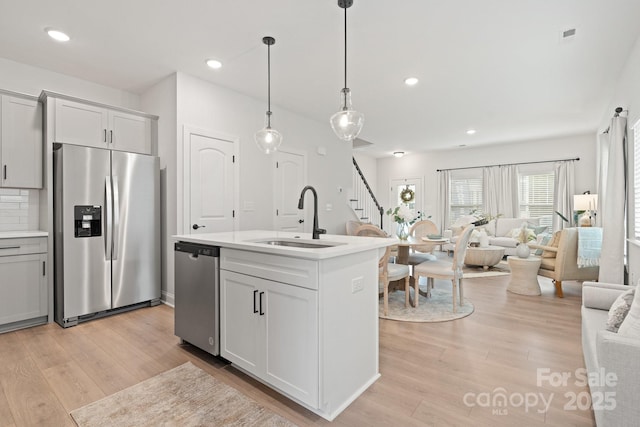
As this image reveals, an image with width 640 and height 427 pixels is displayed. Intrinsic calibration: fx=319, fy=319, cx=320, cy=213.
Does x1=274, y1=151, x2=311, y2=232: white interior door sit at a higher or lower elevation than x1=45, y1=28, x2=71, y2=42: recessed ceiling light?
lower

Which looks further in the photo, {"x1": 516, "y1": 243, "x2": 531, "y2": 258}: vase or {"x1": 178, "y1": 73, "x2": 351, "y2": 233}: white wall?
{"x1": 516, "y1": 243, "x2": 531, "y2": 258}: vase

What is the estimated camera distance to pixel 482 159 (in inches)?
325

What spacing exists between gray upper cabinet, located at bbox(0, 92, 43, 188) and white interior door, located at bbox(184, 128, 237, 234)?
1.46 metres

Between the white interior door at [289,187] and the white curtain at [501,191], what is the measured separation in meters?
5.22

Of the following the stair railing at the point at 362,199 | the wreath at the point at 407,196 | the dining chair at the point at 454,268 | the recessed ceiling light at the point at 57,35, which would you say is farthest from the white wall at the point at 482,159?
the recessed ceiling light at the point at 57,35

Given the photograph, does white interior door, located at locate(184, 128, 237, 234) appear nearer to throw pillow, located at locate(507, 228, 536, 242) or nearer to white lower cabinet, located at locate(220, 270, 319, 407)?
white lower cabinet, located at locate(220, 270, 319, 407)

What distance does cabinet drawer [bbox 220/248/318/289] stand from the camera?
5.68ft

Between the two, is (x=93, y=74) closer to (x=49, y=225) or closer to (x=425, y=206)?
(x=49, y=225)

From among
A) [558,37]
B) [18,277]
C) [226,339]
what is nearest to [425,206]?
[558,37]

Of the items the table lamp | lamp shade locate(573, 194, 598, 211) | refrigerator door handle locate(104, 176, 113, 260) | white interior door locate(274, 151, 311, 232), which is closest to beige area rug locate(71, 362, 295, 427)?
refrigerator door handle locate(104, 176, 113, 260)

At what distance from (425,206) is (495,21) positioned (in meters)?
6.87

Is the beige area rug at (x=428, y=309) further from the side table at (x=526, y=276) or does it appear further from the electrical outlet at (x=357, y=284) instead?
the electrical outlet at (x=357, y=284)

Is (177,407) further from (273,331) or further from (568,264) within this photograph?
(568,264)

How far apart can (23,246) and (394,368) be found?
3637 mm
